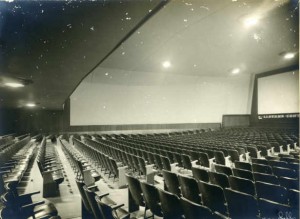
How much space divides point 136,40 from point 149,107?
8.46 metres

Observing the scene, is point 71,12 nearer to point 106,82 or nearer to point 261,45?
point 261,45

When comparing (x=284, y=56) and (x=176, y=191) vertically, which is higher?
(x=284, y=56)

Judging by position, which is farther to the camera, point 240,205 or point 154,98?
point 154,98

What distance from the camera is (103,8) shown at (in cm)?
258

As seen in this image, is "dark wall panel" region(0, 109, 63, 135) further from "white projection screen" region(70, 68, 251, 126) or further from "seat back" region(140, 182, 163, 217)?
"seat back" region(140, 182, 163, 217)

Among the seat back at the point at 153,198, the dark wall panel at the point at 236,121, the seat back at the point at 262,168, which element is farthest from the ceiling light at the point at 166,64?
the seat back at the point at 153,198

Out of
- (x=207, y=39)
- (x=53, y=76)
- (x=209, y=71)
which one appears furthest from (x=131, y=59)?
(x=53, y=76)

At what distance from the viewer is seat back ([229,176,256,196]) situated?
11.2 feet

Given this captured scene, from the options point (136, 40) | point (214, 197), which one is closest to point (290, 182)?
point (214, 197)

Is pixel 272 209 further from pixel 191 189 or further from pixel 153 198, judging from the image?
pixel 153 198

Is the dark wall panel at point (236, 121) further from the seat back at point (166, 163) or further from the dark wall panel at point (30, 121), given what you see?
the seat back at point (166, 163)

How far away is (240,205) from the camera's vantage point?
2914 millimetres

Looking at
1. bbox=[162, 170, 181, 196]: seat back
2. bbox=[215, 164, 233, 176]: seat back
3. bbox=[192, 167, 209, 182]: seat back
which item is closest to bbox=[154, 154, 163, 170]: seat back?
bbox=[192, 167, 209, 182]: seat back

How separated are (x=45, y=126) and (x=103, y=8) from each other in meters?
17.7
